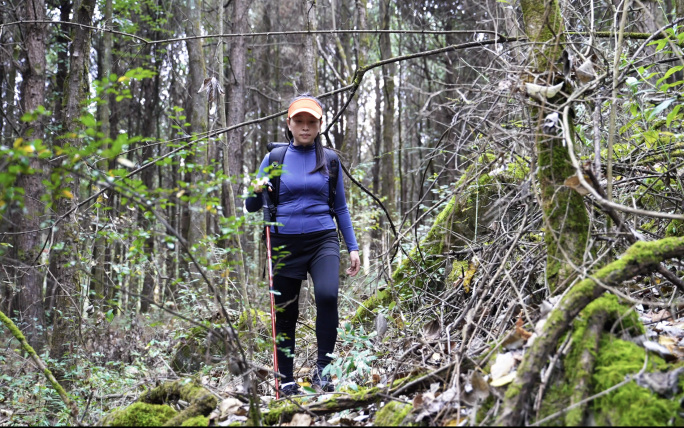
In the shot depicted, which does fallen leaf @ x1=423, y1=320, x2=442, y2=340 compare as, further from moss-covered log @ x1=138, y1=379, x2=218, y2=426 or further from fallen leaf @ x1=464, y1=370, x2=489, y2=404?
moss-covered log @ x1=138, y1=379, x2=218, y2=426

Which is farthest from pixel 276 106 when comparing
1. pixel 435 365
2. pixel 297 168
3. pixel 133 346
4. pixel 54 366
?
pixel 435 365

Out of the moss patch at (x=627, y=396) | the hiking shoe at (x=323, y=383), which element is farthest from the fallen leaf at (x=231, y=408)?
the moss patch at (x=627, y=396)

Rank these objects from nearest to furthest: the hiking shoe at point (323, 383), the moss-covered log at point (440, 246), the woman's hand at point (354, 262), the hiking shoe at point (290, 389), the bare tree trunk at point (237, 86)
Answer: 1. the hiking shoe at point (290, 389)
2. the hiking shoe at point (323, 383)
3. the woman's hand at point (354, 262)
4. the moss-covered log at point (440, 246)
5. the bare tree trunk at point (237, 86)

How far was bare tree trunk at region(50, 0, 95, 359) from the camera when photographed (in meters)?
6.36

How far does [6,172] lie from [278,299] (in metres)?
2.93

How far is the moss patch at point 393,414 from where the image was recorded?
242 centimetres

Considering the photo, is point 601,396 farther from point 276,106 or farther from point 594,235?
point 276,106

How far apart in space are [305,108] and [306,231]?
97cm

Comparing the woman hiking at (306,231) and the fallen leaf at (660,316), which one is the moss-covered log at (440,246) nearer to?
the woman hiking at (306,231)

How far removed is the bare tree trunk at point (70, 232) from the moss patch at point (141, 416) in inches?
136

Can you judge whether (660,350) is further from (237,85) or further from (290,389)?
(237,85)

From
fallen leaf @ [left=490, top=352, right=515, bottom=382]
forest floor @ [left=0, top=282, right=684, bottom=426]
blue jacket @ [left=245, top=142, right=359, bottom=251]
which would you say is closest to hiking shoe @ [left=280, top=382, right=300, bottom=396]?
forest floor @ [left=0, top=282, right=684, bottom=426]

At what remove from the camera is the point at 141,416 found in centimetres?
266

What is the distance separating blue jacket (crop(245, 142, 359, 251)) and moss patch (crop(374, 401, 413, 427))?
1.83m
